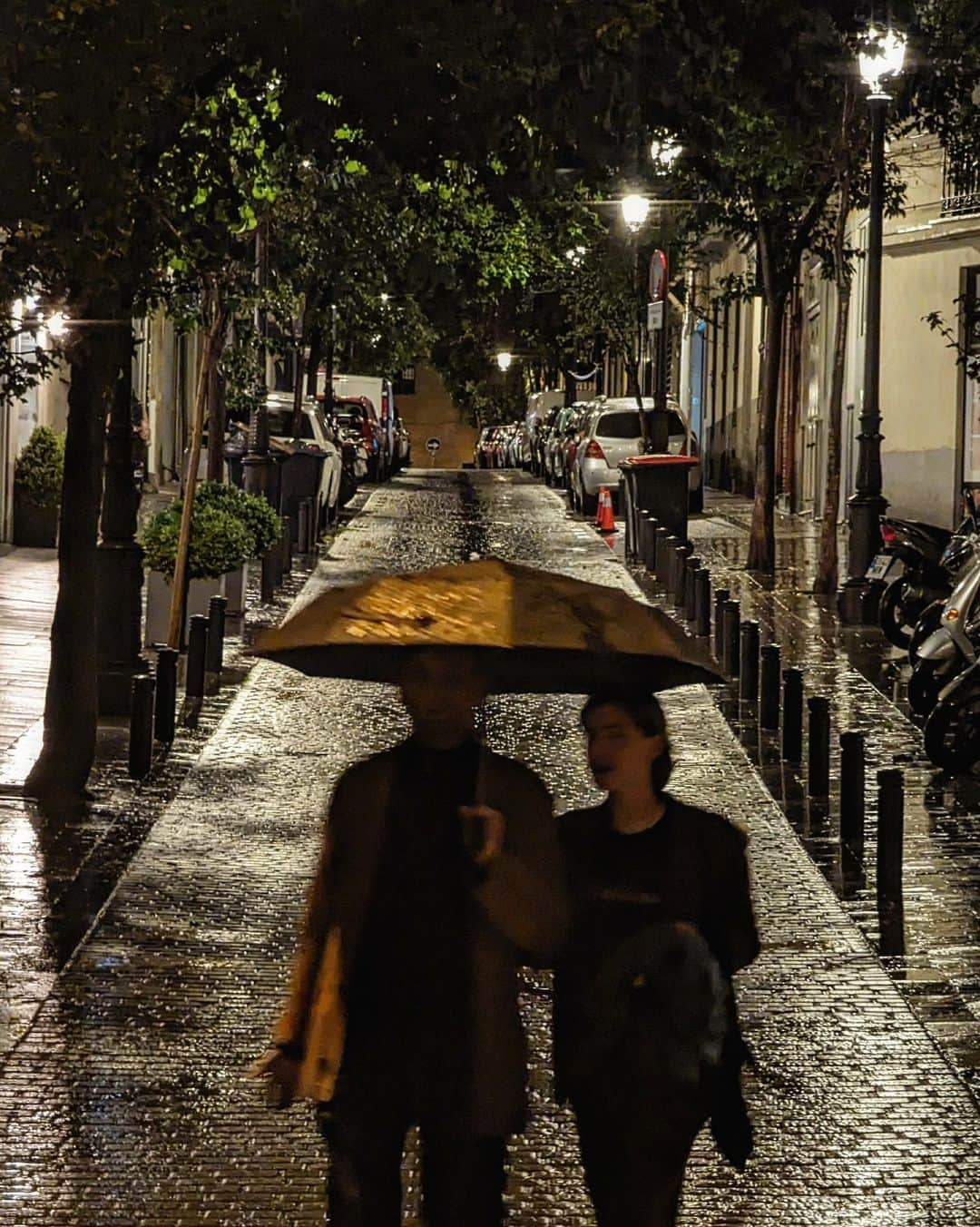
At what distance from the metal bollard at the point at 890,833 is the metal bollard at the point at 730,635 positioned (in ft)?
21.7

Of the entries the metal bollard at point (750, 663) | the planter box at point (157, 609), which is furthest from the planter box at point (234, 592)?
the metal bollard at point (750, 663)

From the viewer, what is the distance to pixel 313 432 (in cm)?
3556

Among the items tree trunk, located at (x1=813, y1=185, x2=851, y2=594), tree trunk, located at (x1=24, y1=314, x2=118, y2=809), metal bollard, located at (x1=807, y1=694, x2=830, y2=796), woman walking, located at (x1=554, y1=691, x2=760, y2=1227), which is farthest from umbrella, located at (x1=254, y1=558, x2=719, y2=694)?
tree trunk, located at (x1=813, y1=185, x2=851, y2=594)

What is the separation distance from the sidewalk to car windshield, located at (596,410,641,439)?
1433 centimetres

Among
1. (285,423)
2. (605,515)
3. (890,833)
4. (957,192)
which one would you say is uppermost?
(957,192)

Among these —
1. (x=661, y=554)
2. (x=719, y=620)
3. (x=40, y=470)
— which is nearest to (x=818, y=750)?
(x=719, y=620)

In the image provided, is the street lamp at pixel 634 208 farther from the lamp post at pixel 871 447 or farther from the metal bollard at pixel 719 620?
the metal bollard at pixel 719 620

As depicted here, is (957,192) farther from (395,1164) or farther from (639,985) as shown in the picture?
(395,1164)

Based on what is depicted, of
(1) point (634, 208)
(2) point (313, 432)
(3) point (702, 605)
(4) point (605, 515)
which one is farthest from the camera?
(2) point (313, 432)

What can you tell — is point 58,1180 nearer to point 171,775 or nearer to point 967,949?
point 967,949

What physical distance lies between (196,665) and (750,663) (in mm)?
3502

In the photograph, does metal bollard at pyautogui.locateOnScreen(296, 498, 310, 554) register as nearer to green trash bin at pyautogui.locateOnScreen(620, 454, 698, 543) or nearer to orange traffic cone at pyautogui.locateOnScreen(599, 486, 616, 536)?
green trash bin at pyautogui.locateOnScreen(620, 454, 698, 543)

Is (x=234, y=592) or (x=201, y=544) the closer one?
(x=201, y=544)

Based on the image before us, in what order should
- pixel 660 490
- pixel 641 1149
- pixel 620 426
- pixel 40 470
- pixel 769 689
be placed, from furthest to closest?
pixel 620 426
pixel 660 490
pixel 40 470
pixel 769 689
pixel 641 1149
